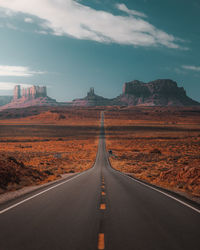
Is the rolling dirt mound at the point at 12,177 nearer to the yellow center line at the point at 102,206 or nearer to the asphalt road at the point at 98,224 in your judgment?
the asphalt road at the point at 98,224

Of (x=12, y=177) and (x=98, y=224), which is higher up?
(x=98, y=224)

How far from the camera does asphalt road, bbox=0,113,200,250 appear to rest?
5137 millimetres

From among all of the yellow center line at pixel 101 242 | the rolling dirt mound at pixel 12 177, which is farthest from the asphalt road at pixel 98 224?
the rolling dirt mound at pixel 12 177

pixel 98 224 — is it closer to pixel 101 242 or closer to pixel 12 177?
pixel 101 242

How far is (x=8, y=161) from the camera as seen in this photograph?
17.6 meters

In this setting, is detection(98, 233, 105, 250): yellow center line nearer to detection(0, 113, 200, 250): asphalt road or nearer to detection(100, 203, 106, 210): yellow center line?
detection(0, 113, 200, 250): asphalt road

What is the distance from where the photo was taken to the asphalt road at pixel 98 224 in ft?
16.9

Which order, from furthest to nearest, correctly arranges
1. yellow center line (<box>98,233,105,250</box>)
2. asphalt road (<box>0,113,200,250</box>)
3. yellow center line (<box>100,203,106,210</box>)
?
yellow center line (<box>100,203,106,210</box>) → asphalt road (<box>0,113,200,250</box>) → yellow center line (<box>98,233,105,250</box>)

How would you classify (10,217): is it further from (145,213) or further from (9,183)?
(9,183)

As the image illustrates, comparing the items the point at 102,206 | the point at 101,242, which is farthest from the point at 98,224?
the point at 102,206

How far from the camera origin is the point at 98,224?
655 cm

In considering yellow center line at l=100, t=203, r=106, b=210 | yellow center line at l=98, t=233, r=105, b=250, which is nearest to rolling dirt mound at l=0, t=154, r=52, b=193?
yellow center line at l=100, t=203, r=106, b=210

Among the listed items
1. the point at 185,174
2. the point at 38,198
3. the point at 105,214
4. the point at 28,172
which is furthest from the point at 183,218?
the point at 28,172

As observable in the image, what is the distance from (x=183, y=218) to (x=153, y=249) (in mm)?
2922
